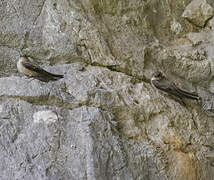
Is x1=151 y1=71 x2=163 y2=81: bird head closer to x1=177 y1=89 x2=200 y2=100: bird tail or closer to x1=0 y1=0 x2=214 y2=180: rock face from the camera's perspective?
x1=0 y1=0 x2=214 y2=180: rock face

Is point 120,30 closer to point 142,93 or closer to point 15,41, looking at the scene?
point 142,93

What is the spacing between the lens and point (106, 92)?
3576mm

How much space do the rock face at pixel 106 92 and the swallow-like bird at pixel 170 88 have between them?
7 cm

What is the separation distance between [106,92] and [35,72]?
2.08 ft

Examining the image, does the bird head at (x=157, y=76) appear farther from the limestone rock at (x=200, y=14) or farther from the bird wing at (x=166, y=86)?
the limestone rock at (x=200, y=14)

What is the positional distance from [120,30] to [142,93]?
80 cm

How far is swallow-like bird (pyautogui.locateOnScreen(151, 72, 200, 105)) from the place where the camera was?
12.7 ft

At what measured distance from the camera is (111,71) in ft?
12.8

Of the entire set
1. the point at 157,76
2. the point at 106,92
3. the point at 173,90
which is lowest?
the point at 106,92

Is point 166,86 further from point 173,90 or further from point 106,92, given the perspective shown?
point 106,92

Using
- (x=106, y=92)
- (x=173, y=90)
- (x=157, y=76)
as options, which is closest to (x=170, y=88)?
(x=173, y=90)

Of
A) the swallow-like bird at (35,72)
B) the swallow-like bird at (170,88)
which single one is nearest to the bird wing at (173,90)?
the swallow-like bird at (170,88)

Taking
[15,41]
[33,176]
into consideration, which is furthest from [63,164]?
[15,41]

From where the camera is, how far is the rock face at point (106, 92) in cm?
311
